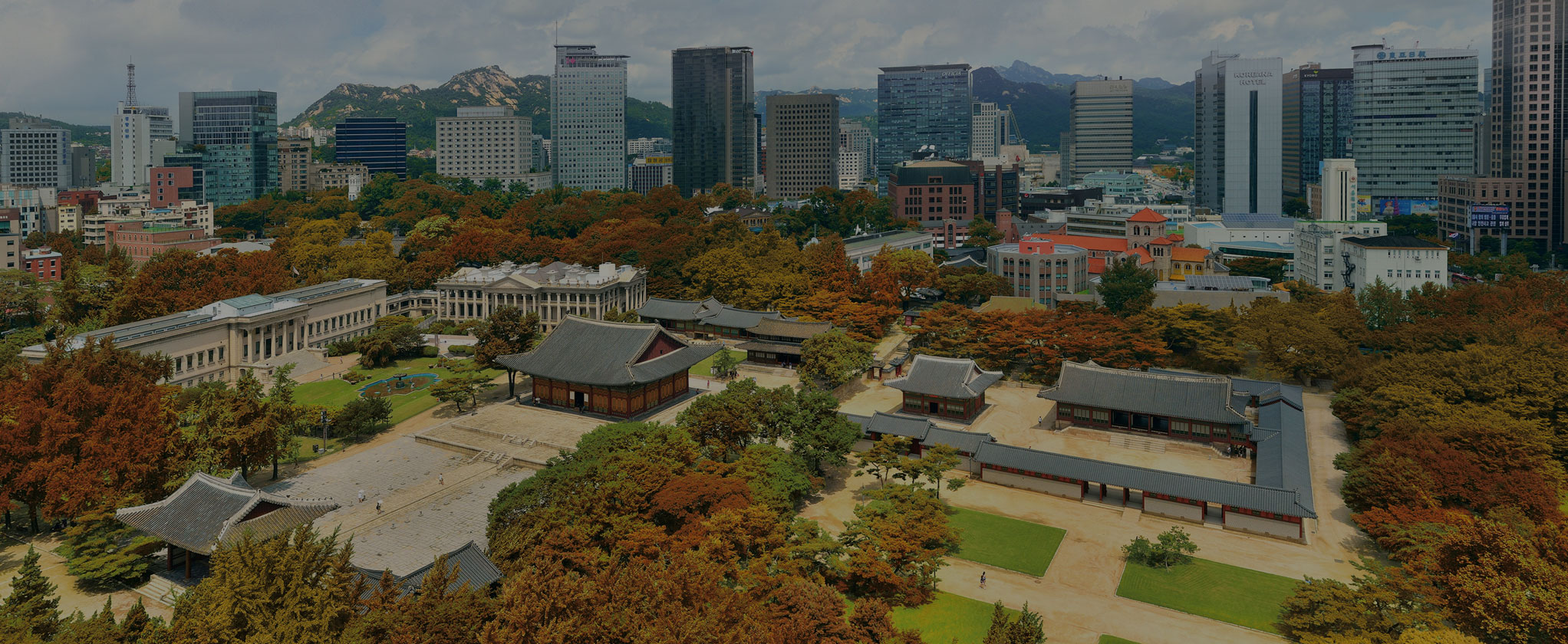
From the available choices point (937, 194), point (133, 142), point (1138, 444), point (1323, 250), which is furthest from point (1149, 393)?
point (133, 142)

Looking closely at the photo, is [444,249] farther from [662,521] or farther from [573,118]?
[573,118]

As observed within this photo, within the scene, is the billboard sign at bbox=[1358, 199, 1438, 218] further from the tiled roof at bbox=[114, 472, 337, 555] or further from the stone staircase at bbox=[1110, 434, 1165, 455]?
the tiled roof at bbox=[114, 472, 337, 555]

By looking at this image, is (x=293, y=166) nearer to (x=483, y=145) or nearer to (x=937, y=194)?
(x=483, y=145)

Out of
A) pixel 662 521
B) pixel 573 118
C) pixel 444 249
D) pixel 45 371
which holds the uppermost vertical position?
pixel 573 118

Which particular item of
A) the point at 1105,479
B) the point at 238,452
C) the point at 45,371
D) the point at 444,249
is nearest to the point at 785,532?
the point at 1105,479

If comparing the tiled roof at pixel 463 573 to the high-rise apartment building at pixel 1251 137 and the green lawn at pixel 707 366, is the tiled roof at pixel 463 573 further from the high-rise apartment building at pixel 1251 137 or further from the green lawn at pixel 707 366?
the high-rise apartment building at pixel 1251 137

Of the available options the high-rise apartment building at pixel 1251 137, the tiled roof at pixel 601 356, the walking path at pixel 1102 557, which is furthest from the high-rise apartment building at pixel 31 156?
the high-rise apartment building at pixel 1251 137
